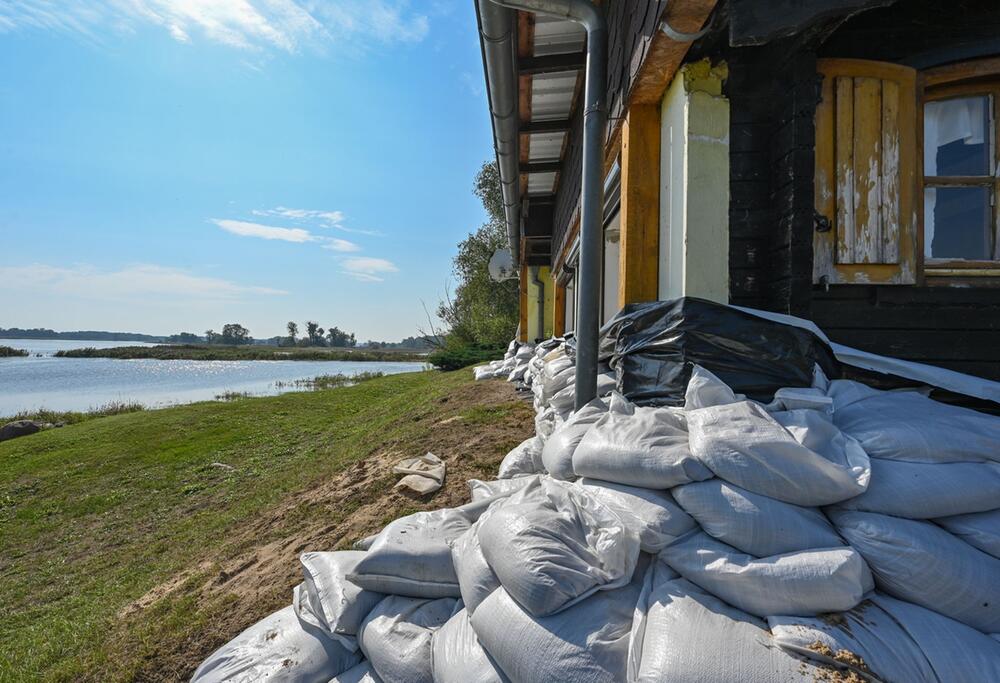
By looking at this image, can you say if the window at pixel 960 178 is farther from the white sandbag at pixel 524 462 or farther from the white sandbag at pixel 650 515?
the white sandbag at pixel 524 462

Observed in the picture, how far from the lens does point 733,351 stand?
1.92 meters

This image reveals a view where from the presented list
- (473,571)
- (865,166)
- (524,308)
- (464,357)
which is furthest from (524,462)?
(464,357)

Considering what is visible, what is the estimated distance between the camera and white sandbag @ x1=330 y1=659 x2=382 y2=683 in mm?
1588

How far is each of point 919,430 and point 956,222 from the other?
1.77 m

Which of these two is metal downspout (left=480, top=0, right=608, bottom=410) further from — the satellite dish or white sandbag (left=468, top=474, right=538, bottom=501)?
the satellite dish

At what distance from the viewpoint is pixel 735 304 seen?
2.22 meters

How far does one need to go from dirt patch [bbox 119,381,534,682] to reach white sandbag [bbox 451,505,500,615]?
1.08 m

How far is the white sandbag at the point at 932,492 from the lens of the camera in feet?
4.25

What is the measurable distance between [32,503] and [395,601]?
23.0 feet

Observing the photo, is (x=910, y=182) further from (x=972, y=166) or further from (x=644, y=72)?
(x=644, y=72)

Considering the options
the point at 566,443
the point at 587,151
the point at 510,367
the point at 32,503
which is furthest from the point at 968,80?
the point at 32,503

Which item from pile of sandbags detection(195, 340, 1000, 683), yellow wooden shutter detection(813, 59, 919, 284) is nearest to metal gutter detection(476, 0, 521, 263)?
yellow wooden shutter detection(813, 59, 919, 284)

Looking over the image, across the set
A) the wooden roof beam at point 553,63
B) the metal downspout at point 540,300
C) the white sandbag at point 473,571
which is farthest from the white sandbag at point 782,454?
the metal downspout at point 540,300

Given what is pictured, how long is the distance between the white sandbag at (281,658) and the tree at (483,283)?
1878cm
